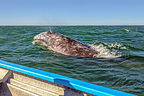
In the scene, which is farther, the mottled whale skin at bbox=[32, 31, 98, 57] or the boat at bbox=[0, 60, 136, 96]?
the mottled whale skin at bbox=[32, 31, 98, 57]

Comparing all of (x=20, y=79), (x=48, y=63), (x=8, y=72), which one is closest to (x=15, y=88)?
(x=20, y=79)

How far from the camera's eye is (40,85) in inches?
107

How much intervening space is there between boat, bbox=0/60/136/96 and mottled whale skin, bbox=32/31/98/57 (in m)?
4.01

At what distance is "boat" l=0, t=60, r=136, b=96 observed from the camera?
86.6 inches

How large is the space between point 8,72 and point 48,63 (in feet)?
8.28

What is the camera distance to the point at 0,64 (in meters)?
3.17

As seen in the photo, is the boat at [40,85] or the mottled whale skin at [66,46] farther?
the mottled whale skin at [66,46]

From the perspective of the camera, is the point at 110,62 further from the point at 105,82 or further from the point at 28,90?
the point at 28,90

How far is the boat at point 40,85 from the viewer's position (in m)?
2.20

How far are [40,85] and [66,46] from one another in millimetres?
4640

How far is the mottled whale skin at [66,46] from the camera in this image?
6828 millimetres

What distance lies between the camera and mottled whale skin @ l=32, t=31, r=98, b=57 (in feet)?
22.4

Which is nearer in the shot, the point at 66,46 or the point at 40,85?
the point at 40,85

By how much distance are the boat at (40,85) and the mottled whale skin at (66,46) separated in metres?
4.01
